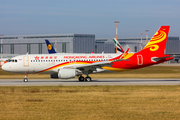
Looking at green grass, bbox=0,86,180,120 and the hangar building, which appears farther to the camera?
the hangar building

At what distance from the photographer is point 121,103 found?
1803cm

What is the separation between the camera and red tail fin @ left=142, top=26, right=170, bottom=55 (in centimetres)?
3778

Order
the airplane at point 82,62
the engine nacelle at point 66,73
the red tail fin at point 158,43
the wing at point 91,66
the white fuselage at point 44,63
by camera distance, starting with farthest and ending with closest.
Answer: the red tail fin at point 158,43 < the white fuselage at point 44,63 < the airplane at point 82,62 < the wing at point 91,66 < the engine nacelle at point 66,73

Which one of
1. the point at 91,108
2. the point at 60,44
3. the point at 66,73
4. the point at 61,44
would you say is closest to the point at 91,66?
the point at 66,73

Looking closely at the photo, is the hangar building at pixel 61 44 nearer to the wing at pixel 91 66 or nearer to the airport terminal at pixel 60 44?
the airport terminal at pixel 60 44

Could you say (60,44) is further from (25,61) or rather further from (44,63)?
(44,63)

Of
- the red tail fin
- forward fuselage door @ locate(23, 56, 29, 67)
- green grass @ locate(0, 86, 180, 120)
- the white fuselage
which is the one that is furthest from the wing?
green grass @ locate(0, 86, 180, 120)

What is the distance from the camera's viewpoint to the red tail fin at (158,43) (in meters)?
37.8

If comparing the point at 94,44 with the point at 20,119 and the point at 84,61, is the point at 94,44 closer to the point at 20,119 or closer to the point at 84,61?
the point at 84,61

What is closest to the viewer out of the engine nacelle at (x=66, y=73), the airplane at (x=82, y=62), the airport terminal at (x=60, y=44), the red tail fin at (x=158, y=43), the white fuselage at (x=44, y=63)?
the engine nacelle at (x=66, y=73)

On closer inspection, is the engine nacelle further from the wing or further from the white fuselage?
the white fuselage

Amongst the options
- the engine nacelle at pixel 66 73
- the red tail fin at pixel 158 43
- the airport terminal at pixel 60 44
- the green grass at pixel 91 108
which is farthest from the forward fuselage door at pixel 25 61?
the airport terminal at pixel 60 44

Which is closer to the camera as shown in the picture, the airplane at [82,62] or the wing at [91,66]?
the wing at [91,66]

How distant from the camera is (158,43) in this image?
3806 cm
